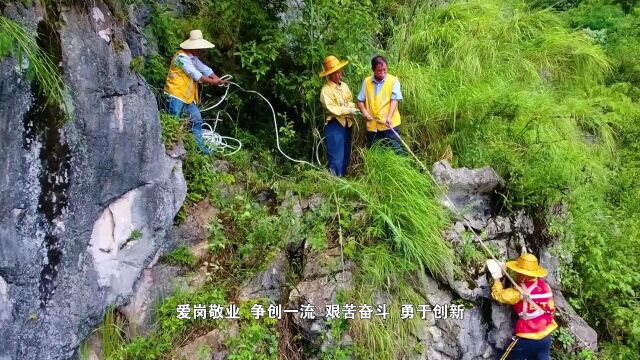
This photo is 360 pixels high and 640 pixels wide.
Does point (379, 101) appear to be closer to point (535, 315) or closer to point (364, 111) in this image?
point (364, 111)

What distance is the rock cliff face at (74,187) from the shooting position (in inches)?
118

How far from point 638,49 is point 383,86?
4.58m

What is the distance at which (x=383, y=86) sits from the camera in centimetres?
453

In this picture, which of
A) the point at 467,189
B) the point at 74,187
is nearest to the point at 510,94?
the point at 467,189

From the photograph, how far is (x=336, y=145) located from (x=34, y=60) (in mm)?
2621

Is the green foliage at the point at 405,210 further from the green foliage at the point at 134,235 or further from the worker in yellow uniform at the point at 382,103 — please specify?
the green foliage at the point at 134,235

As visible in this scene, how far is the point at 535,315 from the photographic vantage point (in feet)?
12.5

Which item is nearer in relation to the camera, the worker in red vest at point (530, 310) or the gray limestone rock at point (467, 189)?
the worker in red vest at point (530, 310)

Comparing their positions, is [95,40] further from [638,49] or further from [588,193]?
[638,49]

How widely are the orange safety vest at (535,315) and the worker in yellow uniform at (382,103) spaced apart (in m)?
1.62

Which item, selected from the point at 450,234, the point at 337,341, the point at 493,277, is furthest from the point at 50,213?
the point at 493,277

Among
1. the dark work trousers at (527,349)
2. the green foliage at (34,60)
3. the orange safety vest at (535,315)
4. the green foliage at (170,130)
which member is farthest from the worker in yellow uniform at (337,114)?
the green foliage at (34,60)

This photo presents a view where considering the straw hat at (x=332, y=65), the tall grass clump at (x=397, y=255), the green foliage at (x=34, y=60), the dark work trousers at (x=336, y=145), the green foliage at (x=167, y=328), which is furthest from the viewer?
the dark work trousers at (x=336, y=145)

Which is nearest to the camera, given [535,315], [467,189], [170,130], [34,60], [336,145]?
[34,60]
